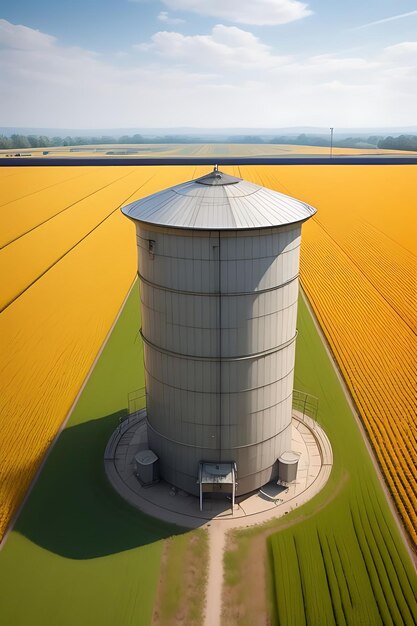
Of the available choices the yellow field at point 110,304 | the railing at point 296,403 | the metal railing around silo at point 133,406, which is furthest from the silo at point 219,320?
the yellow field at point 110,304

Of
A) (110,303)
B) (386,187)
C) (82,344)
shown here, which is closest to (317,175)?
(386,187)

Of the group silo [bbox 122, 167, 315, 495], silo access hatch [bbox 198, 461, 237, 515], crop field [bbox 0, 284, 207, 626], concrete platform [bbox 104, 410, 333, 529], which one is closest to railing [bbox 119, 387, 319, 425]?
concrete platform [bbox 104, 410, 333, 529]

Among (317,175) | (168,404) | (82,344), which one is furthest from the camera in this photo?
(317,175)

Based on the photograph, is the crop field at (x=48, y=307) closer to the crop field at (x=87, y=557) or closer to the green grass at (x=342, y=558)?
the crop field at (x=87, y=557)

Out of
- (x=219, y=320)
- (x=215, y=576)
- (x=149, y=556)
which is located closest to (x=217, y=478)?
(x=215, y=576)

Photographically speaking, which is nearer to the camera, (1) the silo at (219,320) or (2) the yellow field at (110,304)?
(1) the silo at (219,320)

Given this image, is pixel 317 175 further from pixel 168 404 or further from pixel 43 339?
pixel 168 404

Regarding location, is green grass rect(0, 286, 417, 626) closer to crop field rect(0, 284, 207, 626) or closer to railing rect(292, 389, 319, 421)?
crop field rect(0, 284, 207, 626)
